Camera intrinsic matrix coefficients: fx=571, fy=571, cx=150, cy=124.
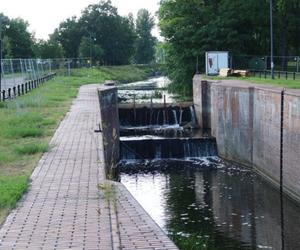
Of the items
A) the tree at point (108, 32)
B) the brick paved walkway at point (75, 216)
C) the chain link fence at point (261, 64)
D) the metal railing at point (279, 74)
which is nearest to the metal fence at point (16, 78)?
the metal railing at point (279, 74)

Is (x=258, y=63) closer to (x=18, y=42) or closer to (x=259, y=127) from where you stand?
(x=259, y=127)

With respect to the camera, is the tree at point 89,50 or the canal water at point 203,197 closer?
the canal water at point 203,197

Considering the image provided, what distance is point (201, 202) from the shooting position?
1706 cm

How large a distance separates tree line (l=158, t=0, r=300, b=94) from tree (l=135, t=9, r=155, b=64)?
89.3m

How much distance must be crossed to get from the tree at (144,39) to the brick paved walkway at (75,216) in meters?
128

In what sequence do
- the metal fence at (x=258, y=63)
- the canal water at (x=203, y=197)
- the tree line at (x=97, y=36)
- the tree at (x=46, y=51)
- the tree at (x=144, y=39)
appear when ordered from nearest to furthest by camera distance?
the canal water at (x=203, y=197)
the metal fence at (x=258, y=63)
the tree at (x=46, y=51)
the tree line at (x=97, y=36)
the tree at (x=144, y=39)

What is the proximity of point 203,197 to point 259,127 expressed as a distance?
213 inches

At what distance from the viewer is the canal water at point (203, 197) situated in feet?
44.4

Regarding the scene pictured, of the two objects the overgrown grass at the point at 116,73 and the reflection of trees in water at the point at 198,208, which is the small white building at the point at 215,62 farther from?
the overgrown grass at the point at 116,73

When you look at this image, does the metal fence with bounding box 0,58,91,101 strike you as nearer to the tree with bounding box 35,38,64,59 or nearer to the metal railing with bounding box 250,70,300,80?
the metal railing with bounding box 250,70,300,80

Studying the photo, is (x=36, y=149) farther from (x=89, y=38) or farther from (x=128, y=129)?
(x=89, y=38)

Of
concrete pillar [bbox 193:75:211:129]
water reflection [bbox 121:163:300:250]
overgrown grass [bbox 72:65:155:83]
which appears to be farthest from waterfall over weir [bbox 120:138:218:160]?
overgrown grass [bbox 72:65:155:83]

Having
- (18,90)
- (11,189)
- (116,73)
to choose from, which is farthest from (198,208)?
(116,73)

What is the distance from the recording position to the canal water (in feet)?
44.4
